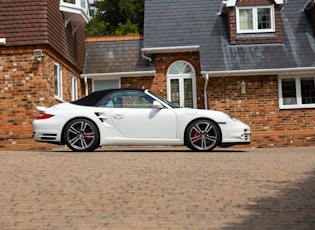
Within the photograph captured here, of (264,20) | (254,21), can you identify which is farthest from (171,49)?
(264,20)

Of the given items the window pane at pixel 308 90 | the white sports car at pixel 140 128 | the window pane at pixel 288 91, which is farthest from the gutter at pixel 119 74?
the white sports car at pixel 140 128

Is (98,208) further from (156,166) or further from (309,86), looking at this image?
(309,86)

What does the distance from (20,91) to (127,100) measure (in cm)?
628

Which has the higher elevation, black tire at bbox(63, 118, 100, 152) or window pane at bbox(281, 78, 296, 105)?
window pane at bbox(281, 78, 296, 105)

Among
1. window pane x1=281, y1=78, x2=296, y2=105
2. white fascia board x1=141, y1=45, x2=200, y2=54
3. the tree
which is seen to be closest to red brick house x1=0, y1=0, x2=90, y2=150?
white fascia board x1=141, y1=45, x2=200, y2=54

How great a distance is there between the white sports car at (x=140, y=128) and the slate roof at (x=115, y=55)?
10.6 m

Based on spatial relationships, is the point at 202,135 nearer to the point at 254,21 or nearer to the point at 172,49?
the point at 172,49

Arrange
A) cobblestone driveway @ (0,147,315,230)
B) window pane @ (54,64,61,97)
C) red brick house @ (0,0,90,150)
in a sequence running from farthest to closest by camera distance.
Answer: window pane @ (54,64,61,97), red brick house @ (0,0,90,150), cobblestone driveway @ (0,147,315,230)

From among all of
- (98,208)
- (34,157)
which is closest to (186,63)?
(34,157)

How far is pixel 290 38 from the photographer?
2230cm

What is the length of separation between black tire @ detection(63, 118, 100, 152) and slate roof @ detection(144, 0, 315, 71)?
31.6 feet

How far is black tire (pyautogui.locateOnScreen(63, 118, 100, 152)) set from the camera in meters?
12.1

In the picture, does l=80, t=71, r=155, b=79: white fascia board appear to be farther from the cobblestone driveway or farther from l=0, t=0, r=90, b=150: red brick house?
the cobblestone driveway

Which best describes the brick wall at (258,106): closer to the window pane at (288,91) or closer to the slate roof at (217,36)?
the window pane at (288,91)
